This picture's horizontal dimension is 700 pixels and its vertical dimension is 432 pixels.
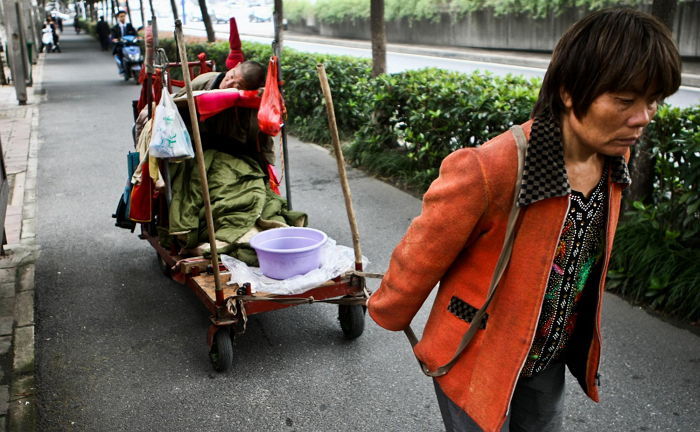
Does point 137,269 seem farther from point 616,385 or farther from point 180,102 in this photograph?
point 616,385

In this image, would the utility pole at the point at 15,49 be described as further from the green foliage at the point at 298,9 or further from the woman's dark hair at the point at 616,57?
the green foliage at the point at 298,9

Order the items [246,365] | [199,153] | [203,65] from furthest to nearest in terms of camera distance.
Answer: [203,65] → [246,365] → [199,153]

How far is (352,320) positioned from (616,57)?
9.11ft

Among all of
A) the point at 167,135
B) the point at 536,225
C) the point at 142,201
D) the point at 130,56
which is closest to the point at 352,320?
the point at 167,135

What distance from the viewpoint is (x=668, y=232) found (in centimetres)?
443

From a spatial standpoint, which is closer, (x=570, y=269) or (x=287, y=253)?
(x=570, y=269)

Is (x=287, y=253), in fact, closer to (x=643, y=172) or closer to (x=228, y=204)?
(x=228, y=204)

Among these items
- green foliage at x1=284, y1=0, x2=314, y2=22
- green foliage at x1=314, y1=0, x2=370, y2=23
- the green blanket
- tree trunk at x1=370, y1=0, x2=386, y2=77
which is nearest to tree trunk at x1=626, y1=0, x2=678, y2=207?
the green blanket

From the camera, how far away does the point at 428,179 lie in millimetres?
7004

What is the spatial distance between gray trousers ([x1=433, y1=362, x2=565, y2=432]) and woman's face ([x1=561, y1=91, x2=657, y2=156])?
68 cm

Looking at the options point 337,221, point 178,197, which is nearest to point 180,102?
point 178,197

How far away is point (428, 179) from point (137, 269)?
3134mm

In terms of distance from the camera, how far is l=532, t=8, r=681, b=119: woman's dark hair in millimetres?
1438

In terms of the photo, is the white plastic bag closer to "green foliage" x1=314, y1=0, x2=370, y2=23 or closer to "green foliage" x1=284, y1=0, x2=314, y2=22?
"green foliage" x1=314, y1=0, x2=370, y2=23
